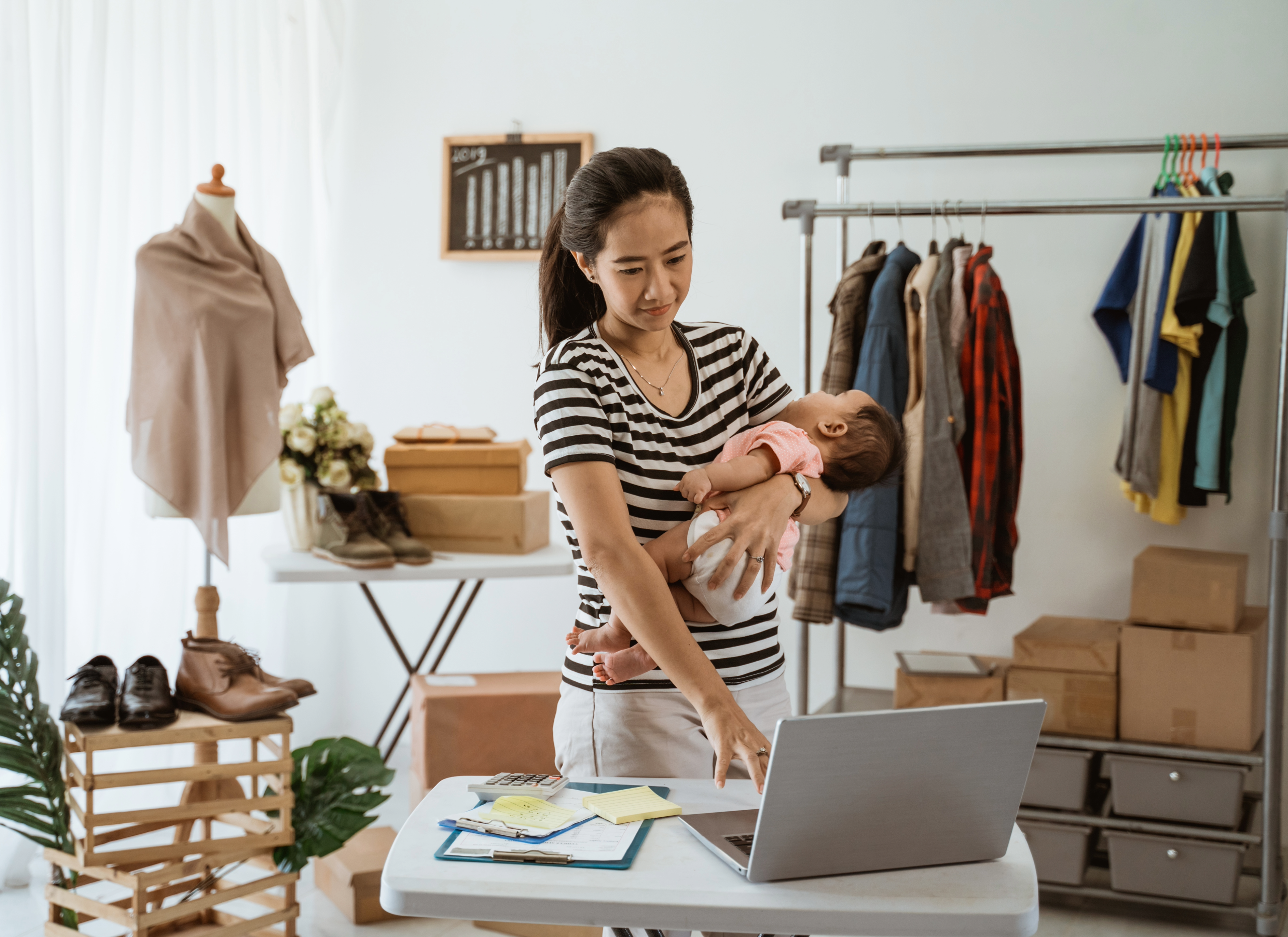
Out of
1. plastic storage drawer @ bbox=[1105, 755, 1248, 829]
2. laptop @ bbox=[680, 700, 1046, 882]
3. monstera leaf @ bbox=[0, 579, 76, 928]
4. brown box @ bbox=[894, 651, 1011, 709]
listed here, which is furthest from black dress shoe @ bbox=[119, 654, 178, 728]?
plastic storage drawer @ bbox=[1105, 755, 1248, 829]

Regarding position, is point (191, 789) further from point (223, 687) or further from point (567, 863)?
point (567, 863)

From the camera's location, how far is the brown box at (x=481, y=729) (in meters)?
2.59

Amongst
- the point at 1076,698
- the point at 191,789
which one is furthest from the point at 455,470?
the point at 1076,698

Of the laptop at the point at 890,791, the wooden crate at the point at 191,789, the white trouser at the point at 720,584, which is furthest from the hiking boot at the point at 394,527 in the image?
the laptop at the point at 890,791

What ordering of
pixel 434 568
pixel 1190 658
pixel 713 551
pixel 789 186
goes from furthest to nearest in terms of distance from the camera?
pixel 789 186 < pixel 434 568 < pixel 1190 658 < pixel 713 551

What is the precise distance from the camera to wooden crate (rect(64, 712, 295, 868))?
2.10 m

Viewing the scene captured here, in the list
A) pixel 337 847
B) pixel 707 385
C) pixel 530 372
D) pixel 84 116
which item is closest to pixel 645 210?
pixel 707 385

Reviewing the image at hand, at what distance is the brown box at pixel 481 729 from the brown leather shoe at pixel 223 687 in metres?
0.40

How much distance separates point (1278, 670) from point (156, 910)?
2.34m

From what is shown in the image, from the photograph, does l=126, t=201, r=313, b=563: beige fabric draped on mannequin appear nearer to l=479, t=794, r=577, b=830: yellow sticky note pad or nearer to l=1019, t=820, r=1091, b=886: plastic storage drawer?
l=479, t=794, r=577, b=830: yellow sticky note pad

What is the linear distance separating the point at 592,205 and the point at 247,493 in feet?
4.96

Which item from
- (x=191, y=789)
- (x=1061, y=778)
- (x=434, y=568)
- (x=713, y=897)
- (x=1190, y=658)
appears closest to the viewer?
(x=713, y=897)

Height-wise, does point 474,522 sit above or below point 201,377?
below

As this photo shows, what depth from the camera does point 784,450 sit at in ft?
4.55
